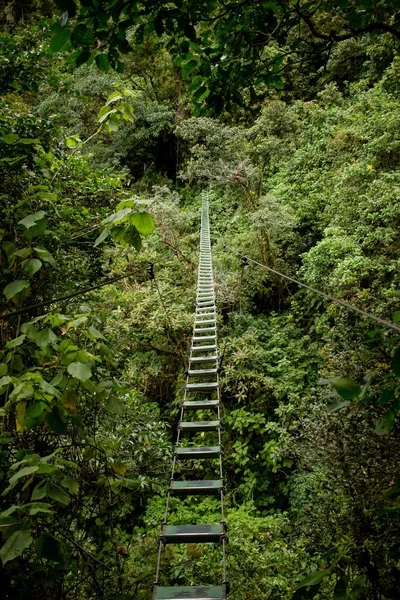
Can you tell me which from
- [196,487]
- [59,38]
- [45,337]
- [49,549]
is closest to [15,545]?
[49,549]

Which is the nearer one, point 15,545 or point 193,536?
point 15,545

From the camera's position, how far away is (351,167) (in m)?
4.89

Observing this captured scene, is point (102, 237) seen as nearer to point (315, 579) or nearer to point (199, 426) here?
point (315, 579)

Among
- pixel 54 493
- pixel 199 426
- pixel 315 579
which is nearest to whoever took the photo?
pixel 315 579

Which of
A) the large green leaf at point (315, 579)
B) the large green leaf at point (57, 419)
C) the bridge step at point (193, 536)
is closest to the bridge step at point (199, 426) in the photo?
the bridge step at point (193, 536)

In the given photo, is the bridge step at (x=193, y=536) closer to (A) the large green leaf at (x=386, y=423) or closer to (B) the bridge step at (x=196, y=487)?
(B) the bridge step at (x=196, y=487)

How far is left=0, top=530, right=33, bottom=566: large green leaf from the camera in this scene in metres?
0.73

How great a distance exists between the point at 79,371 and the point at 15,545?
0.32 meters

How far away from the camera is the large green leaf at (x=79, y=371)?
84 cm

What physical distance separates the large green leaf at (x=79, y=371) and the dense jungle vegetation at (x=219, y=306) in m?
0.02

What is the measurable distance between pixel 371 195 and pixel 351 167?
1.75 feet

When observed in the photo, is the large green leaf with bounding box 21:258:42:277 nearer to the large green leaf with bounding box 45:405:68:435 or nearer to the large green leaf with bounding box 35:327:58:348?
the large green leaf with bounding box 35:327:58:348

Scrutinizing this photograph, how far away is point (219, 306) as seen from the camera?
5992 millimetres

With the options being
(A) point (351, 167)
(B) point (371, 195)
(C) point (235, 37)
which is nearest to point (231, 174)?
(A) point (351, 167)
